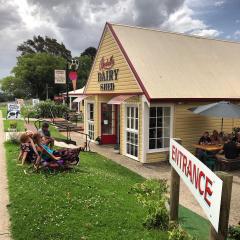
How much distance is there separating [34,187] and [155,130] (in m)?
7.12

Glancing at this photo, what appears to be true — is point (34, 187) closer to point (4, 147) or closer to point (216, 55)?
point (4, 147)

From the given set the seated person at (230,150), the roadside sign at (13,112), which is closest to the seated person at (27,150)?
the seated person at (230,150)

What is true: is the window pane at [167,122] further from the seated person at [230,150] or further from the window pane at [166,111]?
the seated person at [230,150]

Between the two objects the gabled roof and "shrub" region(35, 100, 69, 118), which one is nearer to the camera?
the gabled roof

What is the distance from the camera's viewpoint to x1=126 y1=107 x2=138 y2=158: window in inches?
553

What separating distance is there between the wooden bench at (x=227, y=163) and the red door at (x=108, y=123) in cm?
716

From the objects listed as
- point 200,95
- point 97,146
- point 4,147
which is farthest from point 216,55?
point 4,147

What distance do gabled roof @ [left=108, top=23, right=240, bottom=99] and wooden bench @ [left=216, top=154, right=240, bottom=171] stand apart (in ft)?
9.85

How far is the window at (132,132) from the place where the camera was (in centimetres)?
1405

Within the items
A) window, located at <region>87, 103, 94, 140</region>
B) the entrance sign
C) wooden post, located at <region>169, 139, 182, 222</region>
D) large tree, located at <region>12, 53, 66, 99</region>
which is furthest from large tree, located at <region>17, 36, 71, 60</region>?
wooden post, located at <region>169, 139, 182, 222</region>

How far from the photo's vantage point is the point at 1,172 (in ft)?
31.9

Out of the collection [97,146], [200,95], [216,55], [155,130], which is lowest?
[97,146]

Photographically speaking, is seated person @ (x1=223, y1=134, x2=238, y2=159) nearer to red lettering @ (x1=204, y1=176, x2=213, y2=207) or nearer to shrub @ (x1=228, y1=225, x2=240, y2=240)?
shrub @ (x1=228, y1=225, x2=240, y2=240)

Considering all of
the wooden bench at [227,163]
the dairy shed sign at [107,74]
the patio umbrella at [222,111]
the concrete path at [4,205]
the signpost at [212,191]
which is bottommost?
the wooden bench at [227,163]
